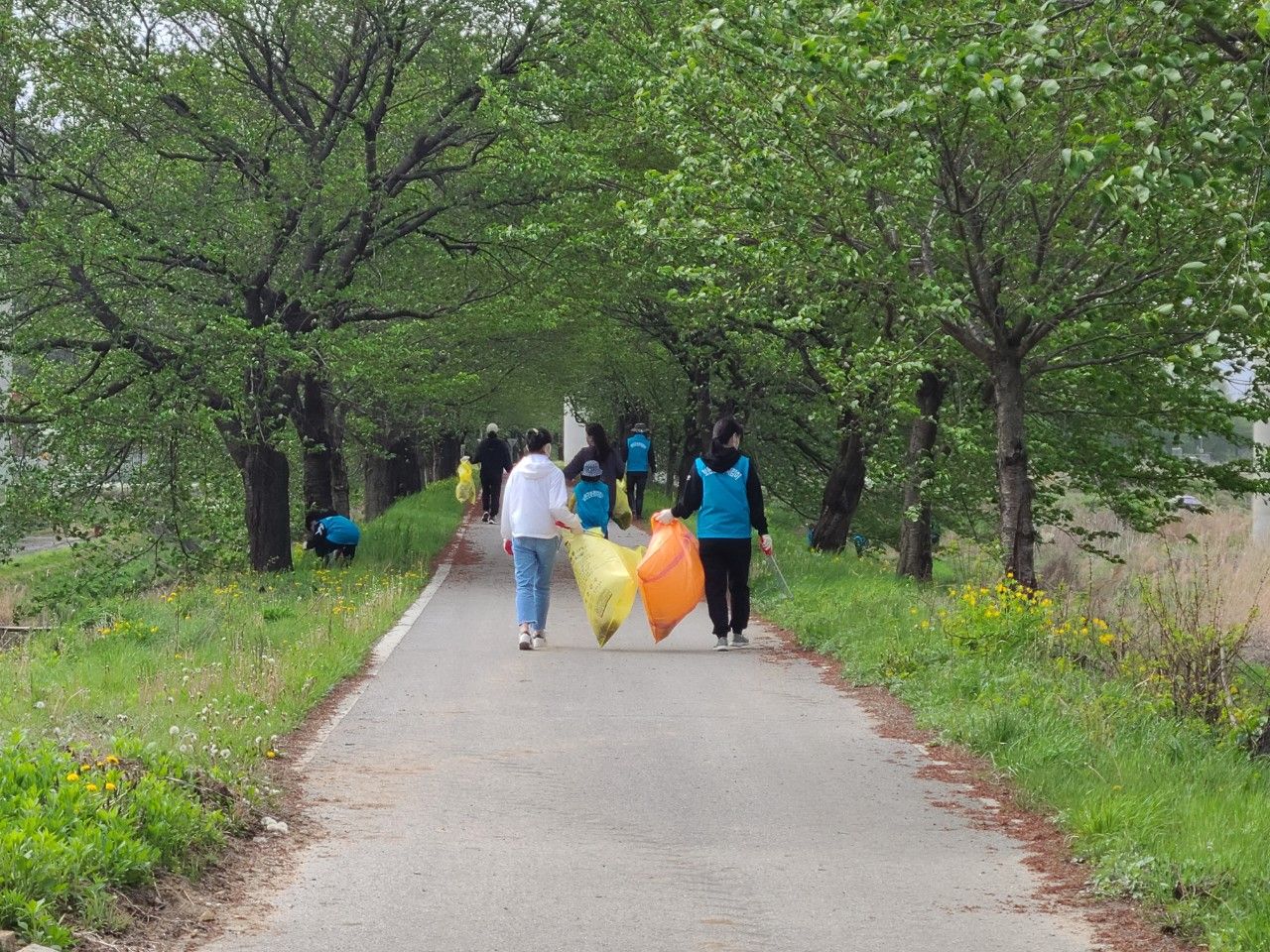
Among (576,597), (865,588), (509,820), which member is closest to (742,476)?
(865,588)

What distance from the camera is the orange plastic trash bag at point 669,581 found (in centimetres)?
1359

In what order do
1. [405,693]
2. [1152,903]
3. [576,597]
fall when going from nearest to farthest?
[1152,903], [405,693], [576,597]

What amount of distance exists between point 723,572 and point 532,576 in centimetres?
159

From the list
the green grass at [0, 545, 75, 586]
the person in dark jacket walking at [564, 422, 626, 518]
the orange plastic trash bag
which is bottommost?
the green grass at [0, 545, 75, 586]

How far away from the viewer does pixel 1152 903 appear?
224 inches

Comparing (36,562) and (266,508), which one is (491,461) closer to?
(266,508)

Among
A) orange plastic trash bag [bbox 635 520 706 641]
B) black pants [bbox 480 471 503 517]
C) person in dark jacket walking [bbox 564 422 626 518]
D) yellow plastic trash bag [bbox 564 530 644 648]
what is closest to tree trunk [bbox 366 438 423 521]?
black pants [bbox 480 471 503 517]

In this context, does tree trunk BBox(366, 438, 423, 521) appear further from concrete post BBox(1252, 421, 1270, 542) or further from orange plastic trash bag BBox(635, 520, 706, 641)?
orange plastic trash bag BBox(635, 520, 706, 641)

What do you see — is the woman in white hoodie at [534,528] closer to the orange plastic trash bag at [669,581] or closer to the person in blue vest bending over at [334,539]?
the orange plastic trash bag at [669,581]

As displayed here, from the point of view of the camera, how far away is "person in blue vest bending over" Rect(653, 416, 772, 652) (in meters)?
13.5

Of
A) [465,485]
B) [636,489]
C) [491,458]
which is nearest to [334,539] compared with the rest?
[491,458]

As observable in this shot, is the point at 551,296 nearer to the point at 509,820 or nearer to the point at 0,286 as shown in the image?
the point at 0,286

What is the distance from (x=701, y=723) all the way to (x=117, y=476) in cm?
1327

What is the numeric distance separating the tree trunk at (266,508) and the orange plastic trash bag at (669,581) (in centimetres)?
987
